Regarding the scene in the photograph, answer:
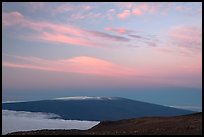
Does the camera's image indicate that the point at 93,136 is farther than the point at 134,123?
No

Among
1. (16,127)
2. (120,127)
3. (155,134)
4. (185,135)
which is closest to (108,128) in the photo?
(120,127)

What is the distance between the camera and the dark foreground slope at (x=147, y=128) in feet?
112

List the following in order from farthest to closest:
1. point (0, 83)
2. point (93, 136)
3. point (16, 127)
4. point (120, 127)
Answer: point (16, 127)
point (120, 127)
point (93, 136)
point (0, 83)

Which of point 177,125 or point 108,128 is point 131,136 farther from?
point 108,128

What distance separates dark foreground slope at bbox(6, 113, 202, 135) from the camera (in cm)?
3425

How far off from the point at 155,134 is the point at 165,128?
544 cm

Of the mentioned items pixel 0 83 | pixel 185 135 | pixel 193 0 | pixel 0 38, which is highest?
pixel 193 0

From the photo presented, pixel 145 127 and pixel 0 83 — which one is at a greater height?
pixel 0 83

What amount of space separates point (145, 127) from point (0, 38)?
20956 millimetres

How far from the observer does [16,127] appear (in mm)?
174125

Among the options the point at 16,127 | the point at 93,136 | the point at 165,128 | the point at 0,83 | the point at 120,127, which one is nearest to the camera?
the point at 0,83

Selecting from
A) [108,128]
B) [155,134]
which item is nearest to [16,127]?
[108,128]

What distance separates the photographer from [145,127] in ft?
137

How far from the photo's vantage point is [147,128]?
40.8 m
